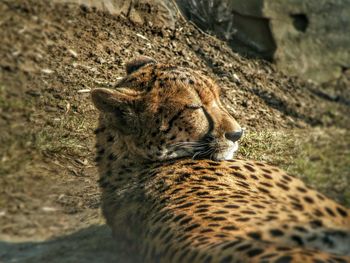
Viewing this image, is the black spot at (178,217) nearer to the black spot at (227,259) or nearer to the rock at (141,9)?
the black spot at (227,259)

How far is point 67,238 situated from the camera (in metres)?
5.41

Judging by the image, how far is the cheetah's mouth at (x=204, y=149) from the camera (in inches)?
207

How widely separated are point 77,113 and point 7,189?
1.24m

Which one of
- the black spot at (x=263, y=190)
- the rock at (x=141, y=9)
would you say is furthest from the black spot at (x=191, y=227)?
the rock at (x=141, y=9)

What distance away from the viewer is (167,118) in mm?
5281

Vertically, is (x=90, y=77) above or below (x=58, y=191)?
above

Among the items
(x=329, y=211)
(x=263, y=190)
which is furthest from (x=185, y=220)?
(x=329, y=211)

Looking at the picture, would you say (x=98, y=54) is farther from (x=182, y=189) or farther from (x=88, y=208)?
(x=182, y=189)

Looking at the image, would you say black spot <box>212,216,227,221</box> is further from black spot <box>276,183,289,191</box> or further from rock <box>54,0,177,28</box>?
rock <box>54,0,177,28</box>

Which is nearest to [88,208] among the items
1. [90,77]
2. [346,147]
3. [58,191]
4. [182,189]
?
[58,191]

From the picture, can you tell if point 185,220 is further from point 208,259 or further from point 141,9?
point 141,9

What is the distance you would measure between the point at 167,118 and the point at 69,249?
41.4 inches

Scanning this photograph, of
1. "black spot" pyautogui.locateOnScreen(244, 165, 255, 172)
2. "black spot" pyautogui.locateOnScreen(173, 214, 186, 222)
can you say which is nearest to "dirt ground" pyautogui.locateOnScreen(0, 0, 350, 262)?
"black spot" pyautogui.locateOnScreen(173, 214, 186, 222)

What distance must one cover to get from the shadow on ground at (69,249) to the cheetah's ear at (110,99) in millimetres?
855
